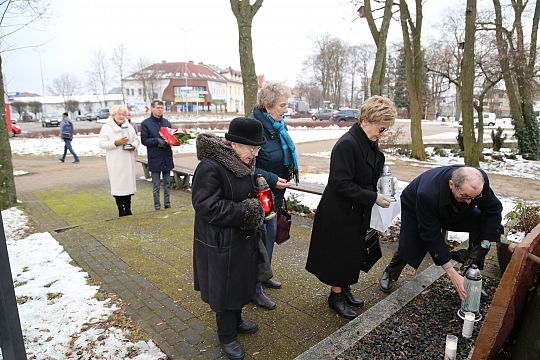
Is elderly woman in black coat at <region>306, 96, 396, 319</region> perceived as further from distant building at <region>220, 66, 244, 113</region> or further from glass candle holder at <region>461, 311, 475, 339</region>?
distant building at <region>220, 66, 244, 113</region>

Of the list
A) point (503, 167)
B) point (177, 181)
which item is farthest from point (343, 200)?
point (503, 167)

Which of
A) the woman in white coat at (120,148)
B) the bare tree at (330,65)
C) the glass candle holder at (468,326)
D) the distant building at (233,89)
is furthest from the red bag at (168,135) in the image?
the distant building at (233,89)

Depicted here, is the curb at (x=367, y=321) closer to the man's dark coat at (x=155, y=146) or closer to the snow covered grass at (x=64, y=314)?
the snow covered grass at (x=64, y=314)

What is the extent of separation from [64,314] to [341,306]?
92.5 inches

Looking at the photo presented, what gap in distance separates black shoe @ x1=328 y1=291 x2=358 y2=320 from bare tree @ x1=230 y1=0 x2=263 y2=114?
4856 millimetres

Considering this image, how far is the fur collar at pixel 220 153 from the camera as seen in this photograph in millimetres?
2447

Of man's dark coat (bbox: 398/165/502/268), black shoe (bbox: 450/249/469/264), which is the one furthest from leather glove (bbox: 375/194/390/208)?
black shoe (bbox: 450/249/469/264)

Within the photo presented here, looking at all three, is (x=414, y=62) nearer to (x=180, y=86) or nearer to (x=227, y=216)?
(x=227, y=216)

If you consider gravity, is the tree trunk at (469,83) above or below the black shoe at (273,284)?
above

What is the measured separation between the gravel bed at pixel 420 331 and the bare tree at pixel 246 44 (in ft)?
16.6

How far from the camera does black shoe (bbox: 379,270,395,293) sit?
3.68 m

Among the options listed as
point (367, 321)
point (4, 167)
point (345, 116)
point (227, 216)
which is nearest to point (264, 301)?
point (367, 321)

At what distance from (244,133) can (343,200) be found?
0.98 metres

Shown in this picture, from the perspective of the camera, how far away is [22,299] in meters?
3.50
